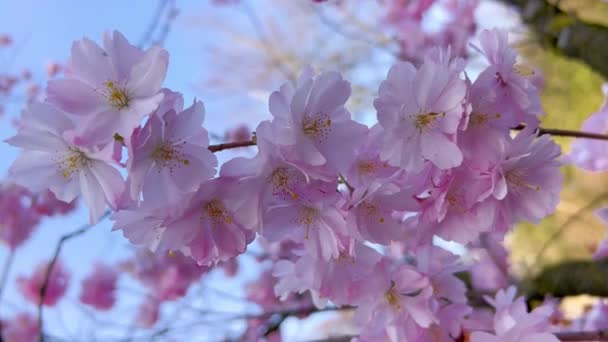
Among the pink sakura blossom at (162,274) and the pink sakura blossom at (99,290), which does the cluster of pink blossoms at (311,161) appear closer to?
the pink sakura blossom at (162,274)

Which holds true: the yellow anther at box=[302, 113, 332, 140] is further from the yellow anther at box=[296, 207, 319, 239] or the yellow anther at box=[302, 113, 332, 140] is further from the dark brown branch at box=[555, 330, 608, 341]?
the dark brown branch at box=[555, 330, 608, 341]

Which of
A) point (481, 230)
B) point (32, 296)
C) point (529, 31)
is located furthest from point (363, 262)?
point (32, 296)

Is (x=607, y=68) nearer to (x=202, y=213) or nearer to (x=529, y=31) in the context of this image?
(x=529, y=31)

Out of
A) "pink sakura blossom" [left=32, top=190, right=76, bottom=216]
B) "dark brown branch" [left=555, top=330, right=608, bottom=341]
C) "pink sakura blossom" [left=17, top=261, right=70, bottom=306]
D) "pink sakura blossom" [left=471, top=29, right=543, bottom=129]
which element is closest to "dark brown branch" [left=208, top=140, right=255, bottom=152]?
"pink sakura blossom" [left=471, top=29, right=543, bottom=129]

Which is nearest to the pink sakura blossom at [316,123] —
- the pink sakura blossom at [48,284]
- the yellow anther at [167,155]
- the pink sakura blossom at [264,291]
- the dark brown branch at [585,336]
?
the yellow anther at [167,155]

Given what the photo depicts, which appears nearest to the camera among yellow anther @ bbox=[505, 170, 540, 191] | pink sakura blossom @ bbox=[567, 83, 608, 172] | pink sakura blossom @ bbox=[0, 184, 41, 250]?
yellow anther @ bbox=[505, 170, 540, 191]

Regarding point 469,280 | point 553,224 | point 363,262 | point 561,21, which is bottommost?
point 553,224
